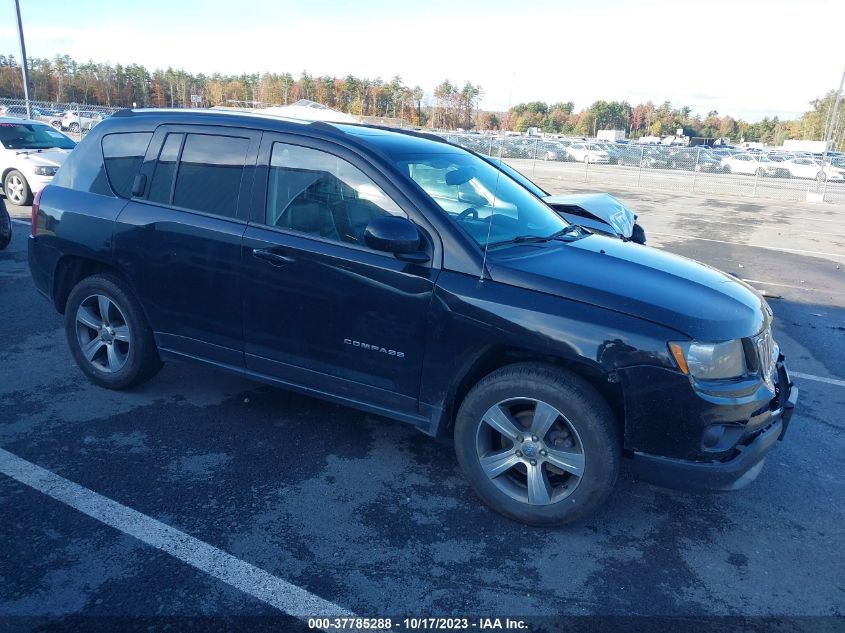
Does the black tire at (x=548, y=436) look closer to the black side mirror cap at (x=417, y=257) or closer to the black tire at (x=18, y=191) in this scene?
the black side mirror cap at (x=417, y=257)

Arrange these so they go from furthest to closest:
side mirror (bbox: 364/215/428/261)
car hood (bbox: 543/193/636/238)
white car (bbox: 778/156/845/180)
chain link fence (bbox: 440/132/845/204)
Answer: white car (bbox: 778/156/845/180), chain link fence (bbox: 440/132/845/204), car hood (bbox: 543/193/636/238), side mirror (bbox: 364/215/428/261)

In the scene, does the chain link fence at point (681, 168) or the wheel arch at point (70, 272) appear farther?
the chain link fence at point (681, 168)

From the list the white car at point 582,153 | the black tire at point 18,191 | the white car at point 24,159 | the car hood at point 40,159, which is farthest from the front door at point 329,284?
the white car at point 582,153

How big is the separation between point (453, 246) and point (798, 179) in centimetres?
3122

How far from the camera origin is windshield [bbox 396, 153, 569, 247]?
12.4 ft

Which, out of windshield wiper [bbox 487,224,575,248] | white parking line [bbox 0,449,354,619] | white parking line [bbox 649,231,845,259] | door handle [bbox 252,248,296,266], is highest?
windshield wiper [bbox 487,224,575,248]

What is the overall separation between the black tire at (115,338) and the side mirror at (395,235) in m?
1.98

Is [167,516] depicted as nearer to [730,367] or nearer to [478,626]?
[478,626]

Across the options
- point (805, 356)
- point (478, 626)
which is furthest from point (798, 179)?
point (478, 626)

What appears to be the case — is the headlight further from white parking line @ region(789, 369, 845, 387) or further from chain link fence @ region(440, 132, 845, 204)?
chain link fence @ region(440, 132, 845, 204)

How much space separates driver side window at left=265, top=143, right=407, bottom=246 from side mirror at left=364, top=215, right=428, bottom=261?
0.54ft

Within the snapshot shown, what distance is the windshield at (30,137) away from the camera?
1248 centimetres

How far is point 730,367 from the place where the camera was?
322cm

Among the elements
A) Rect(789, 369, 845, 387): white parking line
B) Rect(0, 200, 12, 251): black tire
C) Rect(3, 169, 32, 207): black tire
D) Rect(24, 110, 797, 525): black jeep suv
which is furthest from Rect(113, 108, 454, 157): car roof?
Rect(3, 169, 32, 207): black tire
